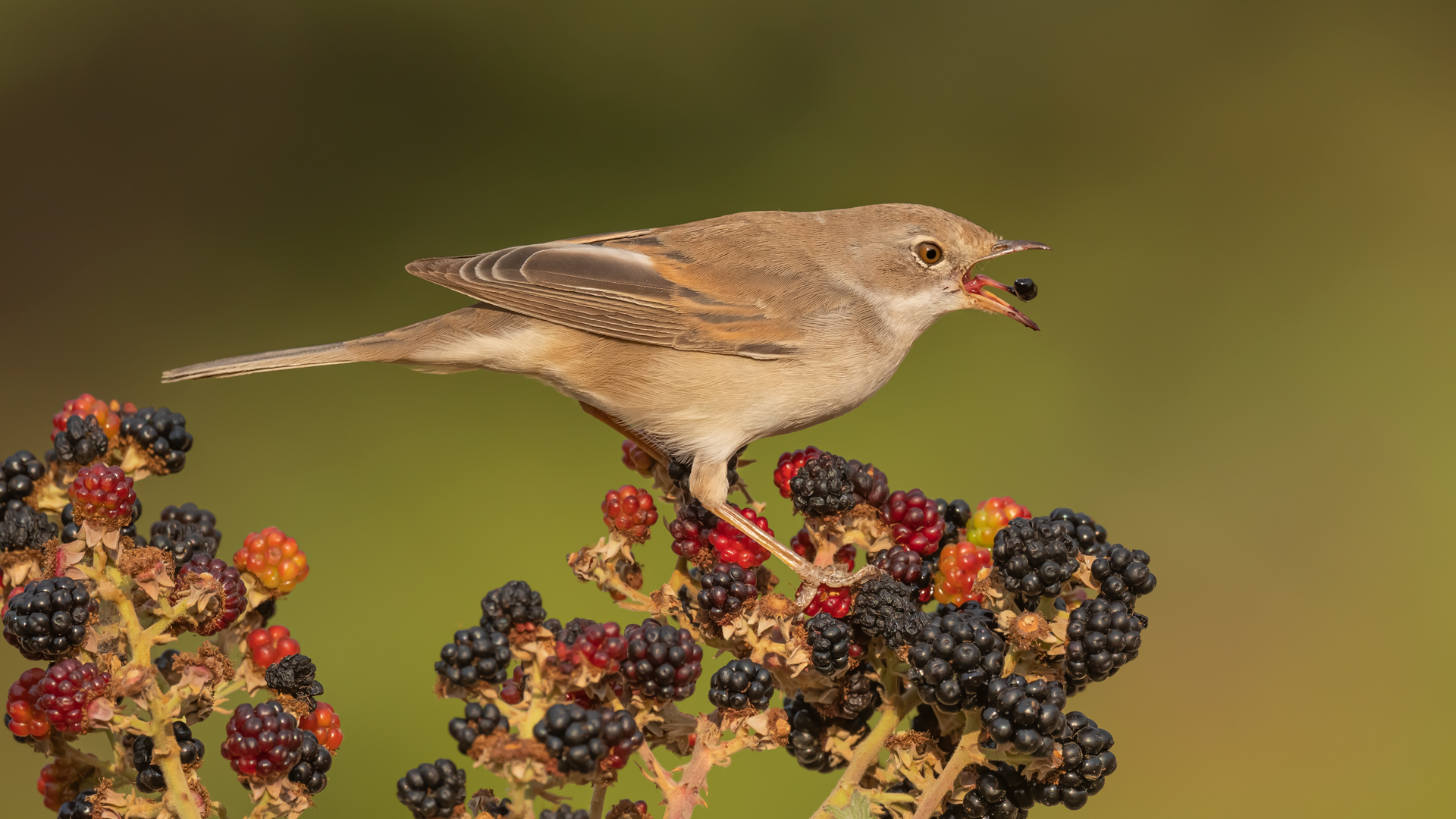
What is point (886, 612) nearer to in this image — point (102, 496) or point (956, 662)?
point (956, 662)

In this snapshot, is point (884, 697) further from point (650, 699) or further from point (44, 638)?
point (44, 638)

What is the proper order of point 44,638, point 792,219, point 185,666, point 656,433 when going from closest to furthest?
point 44,638 < point 185,666 < point 656,433 < point 792,219

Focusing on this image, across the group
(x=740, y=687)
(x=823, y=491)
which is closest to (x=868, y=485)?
(x=823, y=491)

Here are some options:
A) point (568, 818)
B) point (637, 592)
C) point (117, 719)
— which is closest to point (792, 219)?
point (637, 592)

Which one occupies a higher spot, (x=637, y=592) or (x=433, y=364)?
(x=433, y=364)

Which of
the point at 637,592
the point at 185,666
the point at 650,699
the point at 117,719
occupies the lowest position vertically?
the point at 117,719

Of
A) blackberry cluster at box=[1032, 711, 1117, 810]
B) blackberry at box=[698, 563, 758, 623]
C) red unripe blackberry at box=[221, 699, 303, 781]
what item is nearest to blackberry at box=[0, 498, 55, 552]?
red unripe blackberry at box=[221, 699, 303, 781]

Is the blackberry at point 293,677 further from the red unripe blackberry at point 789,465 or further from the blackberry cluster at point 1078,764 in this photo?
the blackberry cluster at point 1078,764

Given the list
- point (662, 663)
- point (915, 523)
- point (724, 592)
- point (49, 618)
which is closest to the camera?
point (49, 618)
